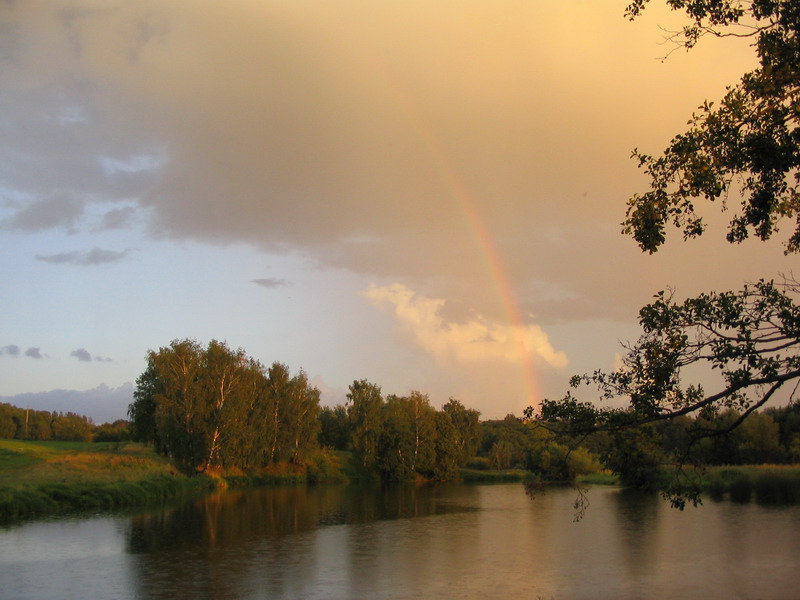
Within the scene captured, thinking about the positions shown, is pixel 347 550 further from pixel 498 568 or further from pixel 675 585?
pixel 675 585

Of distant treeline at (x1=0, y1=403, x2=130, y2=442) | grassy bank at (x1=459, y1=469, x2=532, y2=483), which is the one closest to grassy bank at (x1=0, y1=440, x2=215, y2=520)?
grassy bank at (x1=459, y1=469, x2=532, y2=483)

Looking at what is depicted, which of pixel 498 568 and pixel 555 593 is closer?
pixel 555 593

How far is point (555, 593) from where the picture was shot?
1889cm

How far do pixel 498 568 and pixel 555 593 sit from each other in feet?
15.0

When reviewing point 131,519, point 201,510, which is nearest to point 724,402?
point 131,519

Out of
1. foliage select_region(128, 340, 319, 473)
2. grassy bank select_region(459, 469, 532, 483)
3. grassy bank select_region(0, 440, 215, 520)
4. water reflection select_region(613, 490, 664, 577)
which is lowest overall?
grassy bank select_region(459, 469, 532, 483)

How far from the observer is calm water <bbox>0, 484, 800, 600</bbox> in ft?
64.9

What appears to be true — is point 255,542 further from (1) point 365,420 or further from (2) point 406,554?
(1) point 365,420

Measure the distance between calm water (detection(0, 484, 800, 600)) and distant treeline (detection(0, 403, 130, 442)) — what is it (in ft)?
253

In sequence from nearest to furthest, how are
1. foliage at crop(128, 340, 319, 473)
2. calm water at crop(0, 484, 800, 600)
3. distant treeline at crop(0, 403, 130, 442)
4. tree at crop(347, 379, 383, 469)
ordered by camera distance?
calm water at crop(0, 484, 800, 600) → foliage at crop(128, 340, 319, 473) → tree at crop(347, 379, 383, 469) → distant treeline at crop(0, 403, 130, 442)

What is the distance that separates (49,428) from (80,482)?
9258cm

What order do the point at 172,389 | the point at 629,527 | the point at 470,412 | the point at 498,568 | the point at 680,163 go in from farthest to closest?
the point at 470,412, the point at 172,389, the point at 629,527, the point at 498,568, the point at 680,163

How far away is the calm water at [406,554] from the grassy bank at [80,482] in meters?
3.14

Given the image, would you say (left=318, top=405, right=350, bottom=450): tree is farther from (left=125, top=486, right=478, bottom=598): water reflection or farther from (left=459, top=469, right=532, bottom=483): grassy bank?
(left=125, top=486, right=478, bottom=598): water reflection
